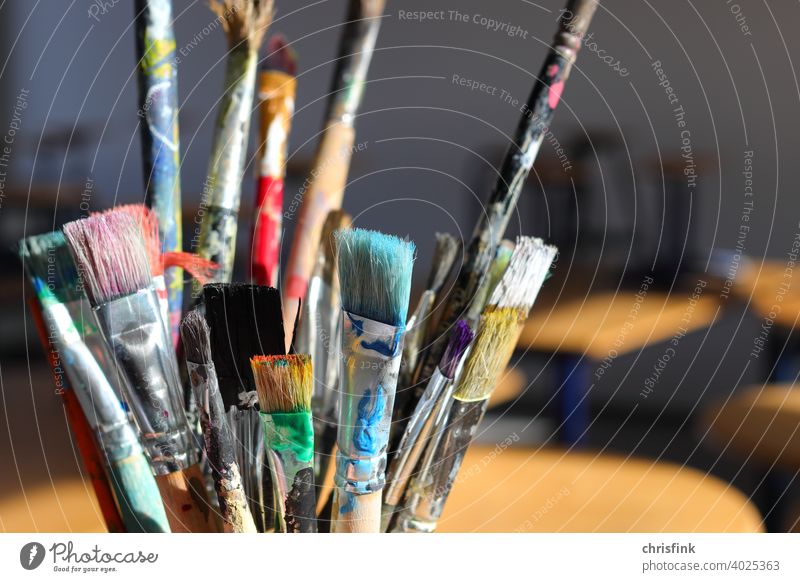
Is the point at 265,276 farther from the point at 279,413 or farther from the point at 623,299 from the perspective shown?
the point at 623,299

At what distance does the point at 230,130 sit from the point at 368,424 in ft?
0.55

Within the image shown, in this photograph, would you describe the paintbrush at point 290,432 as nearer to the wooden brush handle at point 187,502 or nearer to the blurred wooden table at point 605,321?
the wooden brush handle at point 187,502

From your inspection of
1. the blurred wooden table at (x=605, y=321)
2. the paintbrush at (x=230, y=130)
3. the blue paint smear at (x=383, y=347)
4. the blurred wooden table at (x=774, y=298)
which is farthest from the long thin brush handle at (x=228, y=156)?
the blurred wooden table at (x=774, y=298)

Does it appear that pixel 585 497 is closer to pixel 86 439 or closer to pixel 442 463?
pixel 442 463

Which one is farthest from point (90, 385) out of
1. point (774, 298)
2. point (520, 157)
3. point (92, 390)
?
point (774, 298)

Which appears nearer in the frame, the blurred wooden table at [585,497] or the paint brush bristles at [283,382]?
the paint brush bristles at [283,382]

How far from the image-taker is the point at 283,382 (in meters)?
0.34

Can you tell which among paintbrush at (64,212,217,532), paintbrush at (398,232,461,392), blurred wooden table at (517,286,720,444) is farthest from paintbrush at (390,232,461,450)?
blurred wooden table at (517,286,720,444)

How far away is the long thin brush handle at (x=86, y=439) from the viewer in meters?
0.39

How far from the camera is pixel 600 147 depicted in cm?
64

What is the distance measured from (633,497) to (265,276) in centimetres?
27

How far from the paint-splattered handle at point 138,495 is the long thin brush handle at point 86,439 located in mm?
13

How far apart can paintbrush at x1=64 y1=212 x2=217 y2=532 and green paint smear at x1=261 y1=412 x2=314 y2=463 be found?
0.16ft
